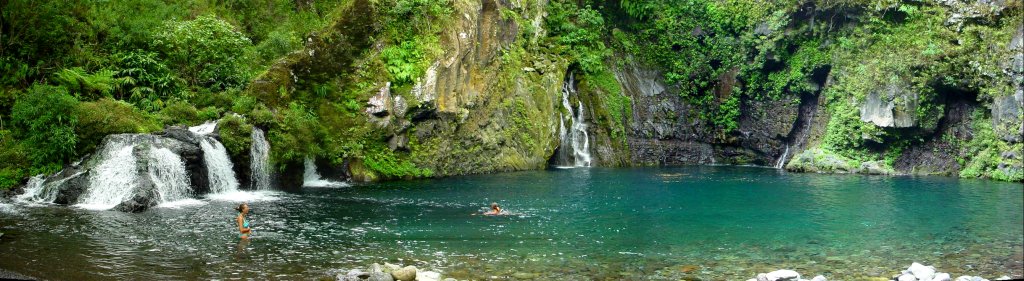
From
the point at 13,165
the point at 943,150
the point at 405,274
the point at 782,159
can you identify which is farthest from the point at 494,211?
the point at 782,159

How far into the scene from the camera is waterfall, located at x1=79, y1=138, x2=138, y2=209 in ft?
67.6

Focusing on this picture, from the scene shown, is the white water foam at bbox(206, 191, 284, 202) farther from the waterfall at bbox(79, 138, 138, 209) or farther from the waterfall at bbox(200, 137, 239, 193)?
the waterfall at bbox(79, 138, 138, 209)

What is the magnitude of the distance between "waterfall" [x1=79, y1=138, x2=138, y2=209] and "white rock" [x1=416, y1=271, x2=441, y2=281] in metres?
11.6

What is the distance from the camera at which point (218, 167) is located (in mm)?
24234

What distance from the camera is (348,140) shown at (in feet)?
100.0

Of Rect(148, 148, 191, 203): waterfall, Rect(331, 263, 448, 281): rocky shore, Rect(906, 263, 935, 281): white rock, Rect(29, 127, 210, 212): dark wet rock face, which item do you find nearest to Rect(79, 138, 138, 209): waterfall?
Rect(29, 127, 210, 212): dark wet rock face

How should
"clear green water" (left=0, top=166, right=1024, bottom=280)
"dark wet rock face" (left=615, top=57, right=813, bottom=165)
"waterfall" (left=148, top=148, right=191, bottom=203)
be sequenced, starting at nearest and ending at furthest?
"clear green water" (left=0, top=166, right=1024, bottom=280) → "waterfall" (left=148, top=148, right=191, bottom=203) → "dark wet rock face" (left=615, top=57, right=813, bottom=165)

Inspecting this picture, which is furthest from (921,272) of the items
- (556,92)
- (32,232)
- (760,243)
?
(556,92)

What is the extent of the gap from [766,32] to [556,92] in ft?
49.3

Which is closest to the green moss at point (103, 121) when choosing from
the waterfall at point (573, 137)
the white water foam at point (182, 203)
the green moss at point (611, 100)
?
the white water foam at point (182, 203)

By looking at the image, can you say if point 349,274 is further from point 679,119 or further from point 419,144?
point 679,119

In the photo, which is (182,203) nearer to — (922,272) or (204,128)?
(204,128)

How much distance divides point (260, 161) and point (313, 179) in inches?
153

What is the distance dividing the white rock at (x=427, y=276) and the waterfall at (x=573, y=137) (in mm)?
29538
